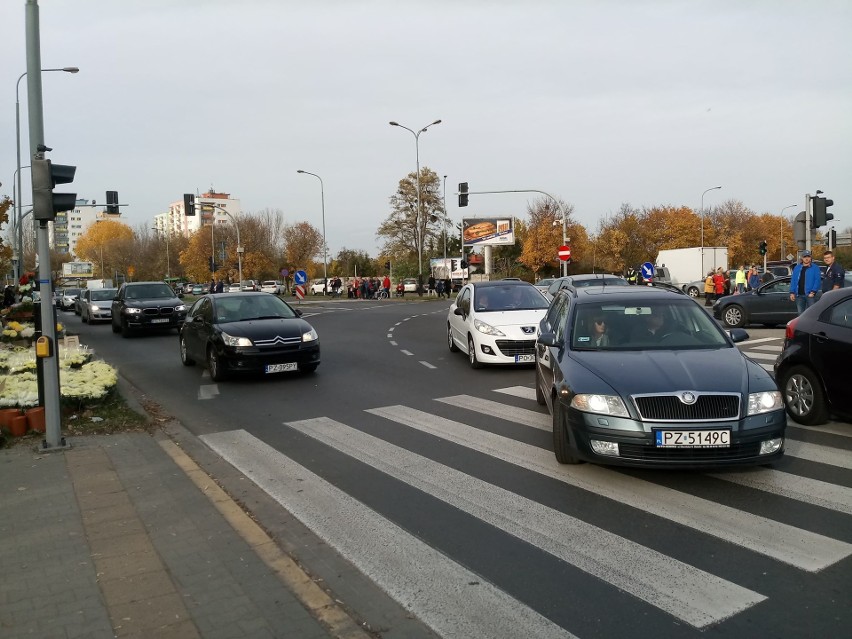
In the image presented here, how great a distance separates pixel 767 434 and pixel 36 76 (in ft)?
24.7

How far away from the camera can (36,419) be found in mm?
7980

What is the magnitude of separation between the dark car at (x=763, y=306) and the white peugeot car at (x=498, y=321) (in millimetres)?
8849

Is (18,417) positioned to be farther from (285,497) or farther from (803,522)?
(803,522)

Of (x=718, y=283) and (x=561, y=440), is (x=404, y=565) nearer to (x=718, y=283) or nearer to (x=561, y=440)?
(x=561, y=440)

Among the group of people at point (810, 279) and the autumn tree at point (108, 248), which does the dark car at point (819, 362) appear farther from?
the autumn tree at point (108, 248)

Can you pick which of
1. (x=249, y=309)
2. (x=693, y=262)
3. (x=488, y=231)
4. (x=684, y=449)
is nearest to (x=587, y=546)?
(x=684, y=449)

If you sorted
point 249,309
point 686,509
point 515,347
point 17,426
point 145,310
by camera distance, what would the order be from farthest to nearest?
point 145,310 < point 249,309 < point 515,347 < point 17,426 < point 686,509

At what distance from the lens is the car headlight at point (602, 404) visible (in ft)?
18.3

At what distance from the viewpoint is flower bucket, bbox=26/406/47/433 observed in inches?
314

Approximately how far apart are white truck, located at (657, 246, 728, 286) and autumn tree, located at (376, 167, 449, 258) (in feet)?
112

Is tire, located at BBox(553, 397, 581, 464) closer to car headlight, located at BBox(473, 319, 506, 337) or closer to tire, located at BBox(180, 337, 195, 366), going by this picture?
car headlight, located at BBox(473, 319, 506, 337)

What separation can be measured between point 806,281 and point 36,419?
50.3ft

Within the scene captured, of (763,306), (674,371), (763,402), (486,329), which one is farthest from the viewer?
(763,306)

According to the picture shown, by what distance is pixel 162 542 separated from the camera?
4.70 m
